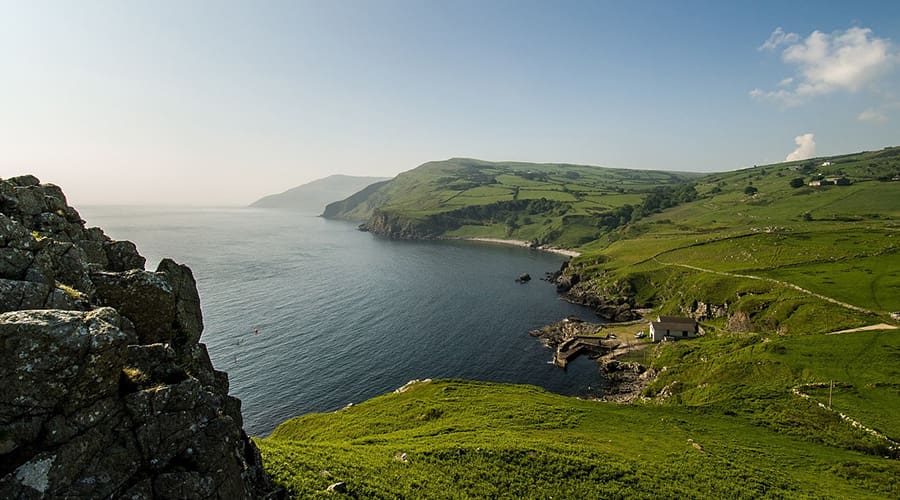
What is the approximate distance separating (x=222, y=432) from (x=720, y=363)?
79267mm

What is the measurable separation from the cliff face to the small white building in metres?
96.4

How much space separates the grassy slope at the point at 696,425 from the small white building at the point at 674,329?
16.2 feet

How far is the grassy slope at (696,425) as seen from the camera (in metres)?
31.9

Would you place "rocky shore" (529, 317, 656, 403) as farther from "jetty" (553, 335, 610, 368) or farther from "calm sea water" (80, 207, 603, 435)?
"calm sea water" (80, 207, 603, 435)

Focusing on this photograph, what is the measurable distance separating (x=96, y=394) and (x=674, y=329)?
344 ft

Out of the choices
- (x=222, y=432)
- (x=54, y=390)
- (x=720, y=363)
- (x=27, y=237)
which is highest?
(x=27, y=237)

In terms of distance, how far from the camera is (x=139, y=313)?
19.7m

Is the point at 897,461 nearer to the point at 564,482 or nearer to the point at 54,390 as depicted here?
the point at 564,482

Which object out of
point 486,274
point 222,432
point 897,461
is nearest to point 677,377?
point 897,461

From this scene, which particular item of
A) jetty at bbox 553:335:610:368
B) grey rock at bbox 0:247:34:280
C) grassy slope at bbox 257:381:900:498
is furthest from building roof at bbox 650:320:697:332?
grey rock at bbox 0:247:34:280

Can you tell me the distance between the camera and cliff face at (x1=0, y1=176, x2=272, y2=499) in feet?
42.2

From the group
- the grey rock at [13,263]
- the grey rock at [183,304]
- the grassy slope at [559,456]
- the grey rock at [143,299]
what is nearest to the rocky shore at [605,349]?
the grassy slope at [559,456]

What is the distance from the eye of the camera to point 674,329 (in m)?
95.1

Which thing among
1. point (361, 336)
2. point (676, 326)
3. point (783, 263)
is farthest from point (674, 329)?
point (361, 336)
